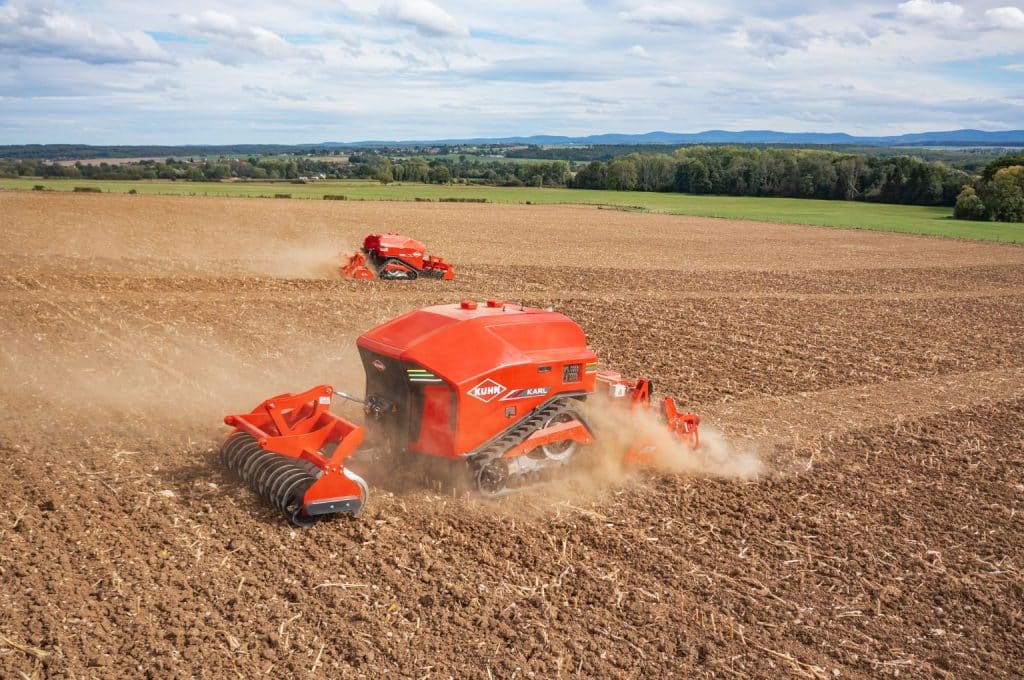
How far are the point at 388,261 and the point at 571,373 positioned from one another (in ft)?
Answer: 46.5

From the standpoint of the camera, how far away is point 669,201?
78562mm

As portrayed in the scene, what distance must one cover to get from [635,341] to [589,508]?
7.69 metres

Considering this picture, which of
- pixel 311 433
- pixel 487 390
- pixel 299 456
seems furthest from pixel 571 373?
pixel 299 456

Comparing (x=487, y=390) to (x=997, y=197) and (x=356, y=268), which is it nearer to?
(x=356, y=268)

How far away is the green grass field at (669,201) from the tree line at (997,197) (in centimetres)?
181

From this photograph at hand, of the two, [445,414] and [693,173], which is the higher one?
[693,173]

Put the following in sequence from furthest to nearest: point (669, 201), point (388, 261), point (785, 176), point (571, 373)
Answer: point (785, 176) → point (669, 201) → point (388, 261) → point (571, 373)

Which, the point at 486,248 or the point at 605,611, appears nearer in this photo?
the point at 605,611

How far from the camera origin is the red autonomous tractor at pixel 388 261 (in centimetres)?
2125

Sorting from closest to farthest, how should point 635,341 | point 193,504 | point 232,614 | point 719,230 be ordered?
point 232,614 → point 193,504 → point 635,341 → point 719,230

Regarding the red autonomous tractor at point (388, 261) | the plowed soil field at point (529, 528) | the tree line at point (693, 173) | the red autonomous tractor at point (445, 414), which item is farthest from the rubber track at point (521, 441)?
the tree line at point (693, 173)

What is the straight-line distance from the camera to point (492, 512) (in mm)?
7223

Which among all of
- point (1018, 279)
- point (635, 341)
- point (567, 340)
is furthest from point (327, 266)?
point (1018, 279)

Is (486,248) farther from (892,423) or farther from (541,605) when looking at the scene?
(541,605)
